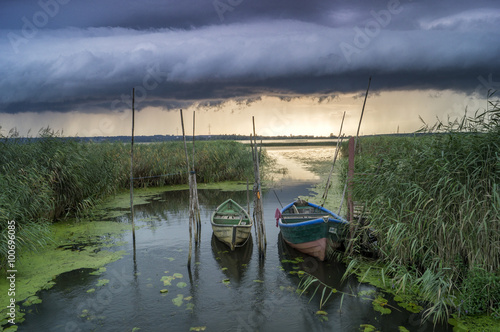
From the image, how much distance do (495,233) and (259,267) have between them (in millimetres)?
5460

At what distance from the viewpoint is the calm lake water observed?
21.5 feet

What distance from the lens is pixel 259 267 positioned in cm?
943

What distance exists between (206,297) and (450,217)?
5.28 metres

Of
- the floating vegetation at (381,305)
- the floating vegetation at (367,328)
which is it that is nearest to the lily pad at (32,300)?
the floating vegetation at (367,328)

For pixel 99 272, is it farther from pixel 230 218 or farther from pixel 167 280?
pixel 230 218

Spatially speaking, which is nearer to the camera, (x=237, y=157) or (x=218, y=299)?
(x=218, y=299)

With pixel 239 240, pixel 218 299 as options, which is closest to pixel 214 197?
pixel 239 240

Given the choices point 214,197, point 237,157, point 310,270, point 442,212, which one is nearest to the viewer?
point 442,212

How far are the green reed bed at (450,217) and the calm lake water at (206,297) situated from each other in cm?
81

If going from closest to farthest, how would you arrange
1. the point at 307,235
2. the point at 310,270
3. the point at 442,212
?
the point at 442,212
the point at 310,270
the point at 307,235

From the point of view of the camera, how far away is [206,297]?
7703mm

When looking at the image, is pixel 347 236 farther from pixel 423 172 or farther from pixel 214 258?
pixel 214 258

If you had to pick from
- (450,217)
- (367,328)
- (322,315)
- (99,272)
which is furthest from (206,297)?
(450,217)

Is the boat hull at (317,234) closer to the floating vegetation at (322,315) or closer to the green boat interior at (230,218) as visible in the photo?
the green boat interior at (230,218)
